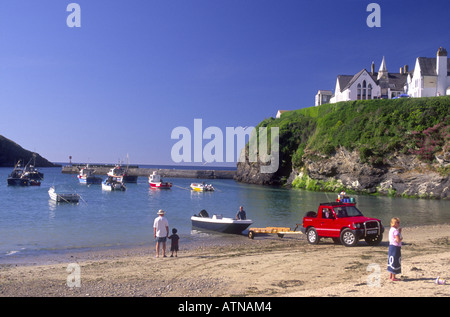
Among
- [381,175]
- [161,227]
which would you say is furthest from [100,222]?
[381,175]

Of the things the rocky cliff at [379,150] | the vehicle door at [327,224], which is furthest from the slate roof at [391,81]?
the vehicle door at [327,224]

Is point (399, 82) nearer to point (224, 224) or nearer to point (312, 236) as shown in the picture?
point (224, 224)

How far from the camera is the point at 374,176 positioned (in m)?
67.0

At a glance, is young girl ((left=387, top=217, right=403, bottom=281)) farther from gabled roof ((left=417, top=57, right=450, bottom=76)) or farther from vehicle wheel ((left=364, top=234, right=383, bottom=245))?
gabled roof ((left=417, top=57, right=450, bottom=76))

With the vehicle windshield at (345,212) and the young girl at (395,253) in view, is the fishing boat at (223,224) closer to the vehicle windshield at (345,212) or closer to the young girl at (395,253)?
the vehicle windshield at (345,212)

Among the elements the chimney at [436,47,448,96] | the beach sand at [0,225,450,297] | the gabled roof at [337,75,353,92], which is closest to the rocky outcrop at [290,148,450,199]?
the chimney at [436,47,448,96]

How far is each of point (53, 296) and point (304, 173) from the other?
76578 millimetres

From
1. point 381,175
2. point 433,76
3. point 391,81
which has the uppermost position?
point 391,81

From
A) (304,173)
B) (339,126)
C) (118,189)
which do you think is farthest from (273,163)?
(118,189)

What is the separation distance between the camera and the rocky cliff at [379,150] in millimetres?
60594

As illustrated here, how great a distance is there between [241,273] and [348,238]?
7.57 metres

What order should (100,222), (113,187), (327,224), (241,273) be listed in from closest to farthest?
(241,273)
(327,224)
(100,222)
(113,187)

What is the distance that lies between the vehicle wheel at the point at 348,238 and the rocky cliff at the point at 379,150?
151ft

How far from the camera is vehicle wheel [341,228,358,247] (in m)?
18.2
